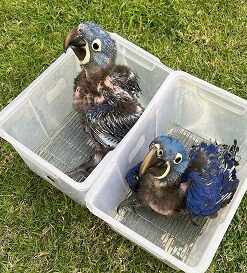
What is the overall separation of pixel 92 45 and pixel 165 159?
19.6 inches

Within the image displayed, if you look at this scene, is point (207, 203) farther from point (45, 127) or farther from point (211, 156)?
point (45, 127)

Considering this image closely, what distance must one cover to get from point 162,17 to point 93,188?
1292mm

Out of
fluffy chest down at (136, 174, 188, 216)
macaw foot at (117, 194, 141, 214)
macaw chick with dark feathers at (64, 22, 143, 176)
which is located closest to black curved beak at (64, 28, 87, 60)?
macaw chick with dark feathers at (64, 22, 143, 176)

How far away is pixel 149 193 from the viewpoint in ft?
6.37

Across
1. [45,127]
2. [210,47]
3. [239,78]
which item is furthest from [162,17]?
[45,127]

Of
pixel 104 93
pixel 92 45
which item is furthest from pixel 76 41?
pixel 104 93

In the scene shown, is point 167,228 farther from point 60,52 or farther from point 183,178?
point 60,52

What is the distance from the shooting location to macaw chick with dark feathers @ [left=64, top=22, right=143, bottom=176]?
1.88m

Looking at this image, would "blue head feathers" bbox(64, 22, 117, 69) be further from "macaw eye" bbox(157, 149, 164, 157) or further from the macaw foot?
the macaw foot

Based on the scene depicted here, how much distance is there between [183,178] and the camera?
1.92 metres

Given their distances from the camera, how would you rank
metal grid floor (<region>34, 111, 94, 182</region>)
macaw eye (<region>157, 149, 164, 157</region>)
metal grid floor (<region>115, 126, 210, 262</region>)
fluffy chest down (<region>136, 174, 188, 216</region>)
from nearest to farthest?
macaw eye (<region>157, 149, 164, 157</region>) → fluffy chest down (<region>136, 174, 188, 216</region>) → metal grid floor (<region>115, 126, 210, 262</region>) → metal grid floor (<region>34, 111, 94, 182</region>)

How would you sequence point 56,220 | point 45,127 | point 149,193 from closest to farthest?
point 149,193 → point 56,220 → point 45,127

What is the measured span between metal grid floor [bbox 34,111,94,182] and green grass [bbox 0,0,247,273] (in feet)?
0.38

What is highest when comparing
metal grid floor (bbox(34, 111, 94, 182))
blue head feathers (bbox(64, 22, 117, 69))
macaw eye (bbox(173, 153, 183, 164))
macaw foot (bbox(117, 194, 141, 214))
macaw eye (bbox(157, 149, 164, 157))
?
blue head feathers (bbox(64, 22, 117, 69))
